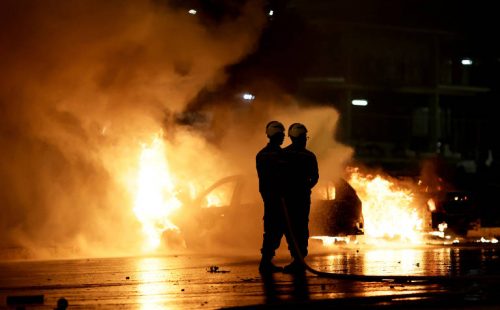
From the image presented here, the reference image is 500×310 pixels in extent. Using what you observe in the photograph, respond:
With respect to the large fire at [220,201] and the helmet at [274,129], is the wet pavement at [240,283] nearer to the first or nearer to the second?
the helmet at [274,129]

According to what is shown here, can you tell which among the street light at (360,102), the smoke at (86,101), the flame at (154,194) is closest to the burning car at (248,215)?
the flame at (154,194)

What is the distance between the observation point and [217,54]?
19828 mm

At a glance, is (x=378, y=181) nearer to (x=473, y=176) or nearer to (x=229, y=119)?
(x=229, y=119)

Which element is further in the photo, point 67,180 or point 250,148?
point 250,148

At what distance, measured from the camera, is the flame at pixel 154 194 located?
18.5 meters

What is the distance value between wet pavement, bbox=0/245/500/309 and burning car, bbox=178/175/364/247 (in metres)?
1.02

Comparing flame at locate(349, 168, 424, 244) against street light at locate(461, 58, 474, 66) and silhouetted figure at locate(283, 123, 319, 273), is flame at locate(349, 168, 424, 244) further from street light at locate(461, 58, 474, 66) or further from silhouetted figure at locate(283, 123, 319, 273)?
street light at locate(461, 58, 474, 66)

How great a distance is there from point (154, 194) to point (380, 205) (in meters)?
5.08

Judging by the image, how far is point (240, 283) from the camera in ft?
35.9

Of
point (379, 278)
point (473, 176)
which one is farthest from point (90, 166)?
point (473, 176)

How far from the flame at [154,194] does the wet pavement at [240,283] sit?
2.24m

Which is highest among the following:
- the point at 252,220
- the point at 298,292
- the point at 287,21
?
the point at 287,21

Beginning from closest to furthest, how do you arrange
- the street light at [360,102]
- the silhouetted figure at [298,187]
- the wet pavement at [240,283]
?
the wet pavement at [240,283] < the silhouetted figure at [298,187] < the street light at [360,102]

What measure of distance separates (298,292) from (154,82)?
9.75 metres
